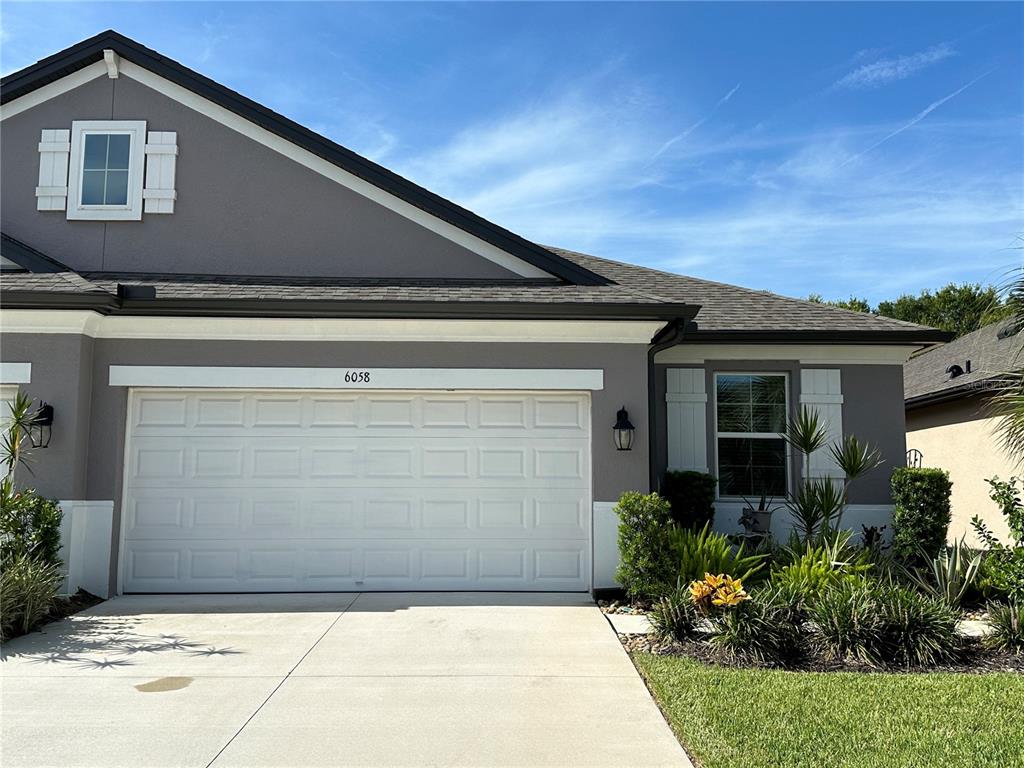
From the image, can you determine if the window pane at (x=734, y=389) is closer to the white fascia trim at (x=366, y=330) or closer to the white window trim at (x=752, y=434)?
the white window trim at (x=752, y=434)

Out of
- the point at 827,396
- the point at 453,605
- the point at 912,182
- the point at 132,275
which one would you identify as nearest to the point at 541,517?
the point at 453,605

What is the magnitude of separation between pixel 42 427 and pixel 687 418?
8.08 meters

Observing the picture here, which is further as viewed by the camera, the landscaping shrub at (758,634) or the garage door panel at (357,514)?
the garage door panel at (357,514)

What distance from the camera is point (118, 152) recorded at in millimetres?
10594

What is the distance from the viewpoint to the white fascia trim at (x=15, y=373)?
29.3ft

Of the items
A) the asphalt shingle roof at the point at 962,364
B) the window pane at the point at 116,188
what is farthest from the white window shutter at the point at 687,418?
the window pane at the point at 116,188

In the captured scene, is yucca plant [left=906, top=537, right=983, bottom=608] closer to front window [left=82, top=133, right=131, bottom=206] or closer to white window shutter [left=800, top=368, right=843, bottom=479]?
white window shutter [left=800, top=368, right=843, bottom=479]

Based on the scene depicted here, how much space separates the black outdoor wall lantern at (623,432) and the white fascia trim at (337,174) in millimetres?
2372

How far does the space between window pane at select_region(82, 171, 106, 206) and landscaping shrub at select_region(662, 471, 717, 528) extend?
28.3 ft

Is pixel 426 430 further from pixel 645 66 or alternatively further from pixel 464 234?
pixel 645 66

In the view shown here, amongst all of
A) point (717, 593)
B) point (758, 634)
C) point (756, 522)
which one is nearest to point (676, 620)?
point (717, 593)

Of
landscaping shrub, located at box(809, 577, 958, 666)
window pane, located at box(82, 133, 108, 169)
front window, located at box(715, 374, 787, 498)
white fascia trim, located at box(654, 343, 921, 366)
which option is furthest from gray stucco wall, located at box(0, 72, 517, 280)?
landscaping shrub, located at box(809, 577, 958, 666)

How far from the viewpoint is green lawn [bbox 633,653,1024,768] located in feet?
14.4

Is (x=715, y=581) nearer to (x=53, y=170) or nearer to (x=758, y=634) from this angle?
(x=758, y=634)
